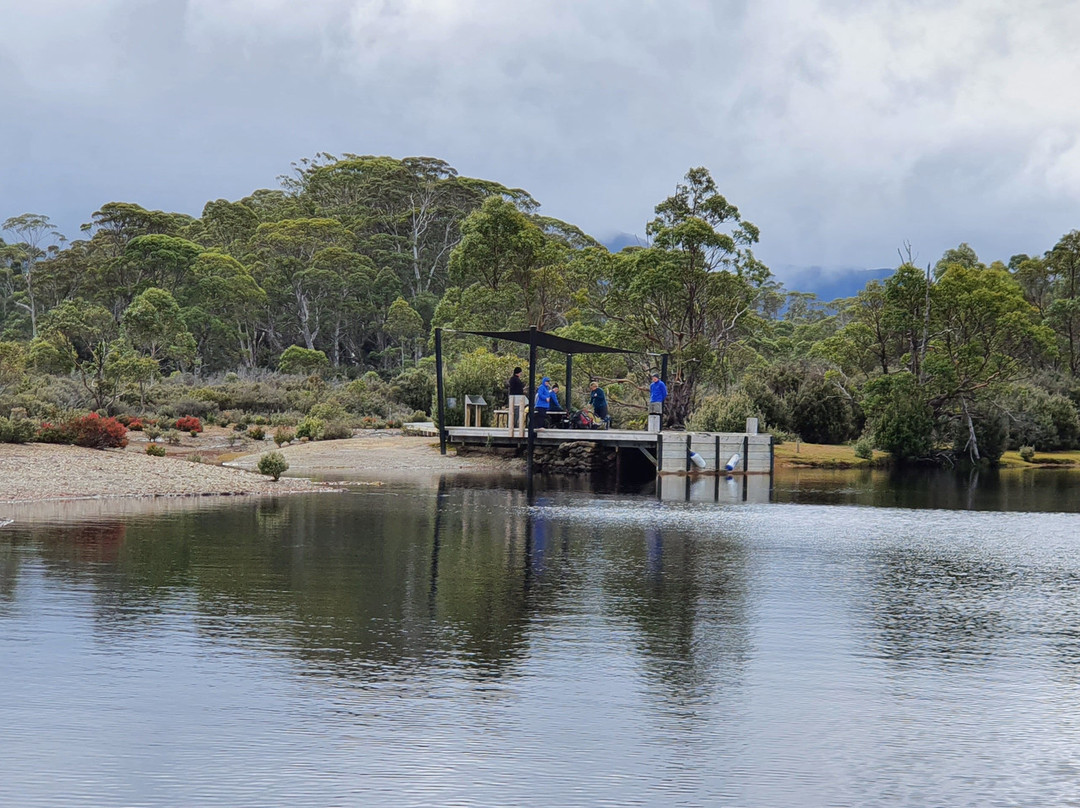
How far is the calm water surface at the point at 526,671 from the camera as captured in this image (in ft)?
18.2

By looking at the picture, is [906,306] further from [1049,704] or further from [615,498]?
[1049,704]

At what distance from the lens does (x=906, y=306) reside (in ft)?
125

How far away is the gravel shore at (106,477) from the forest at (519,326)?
424 centimetres

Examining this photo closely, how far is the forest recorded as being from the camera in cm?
3700

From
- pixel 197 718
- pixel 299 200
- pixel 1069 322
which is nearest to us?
pixel 197 718

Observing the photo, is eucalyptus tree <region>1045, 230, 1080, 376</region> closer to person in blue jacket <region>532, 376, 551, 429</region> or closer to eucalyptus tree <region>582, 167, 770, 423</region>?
eucalyptus tree <region>582, 167, 770, 423</region>

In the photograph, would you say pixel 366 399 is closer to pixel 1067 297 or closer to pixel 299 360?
pixel 299 360

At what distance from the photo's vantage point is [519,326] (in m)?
48.7

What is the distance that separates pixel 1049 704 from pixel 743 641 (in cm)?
221

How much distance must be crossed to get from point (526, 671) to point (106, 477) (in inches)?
569

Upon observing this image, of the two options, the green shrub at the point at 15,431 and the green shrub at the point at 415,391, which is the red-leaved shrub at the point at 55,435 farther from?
the green shrub at the point at 415,391

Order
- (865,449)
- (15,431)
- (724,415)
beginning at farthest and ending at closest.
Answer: (865,449) → (724,415) → (15,431)

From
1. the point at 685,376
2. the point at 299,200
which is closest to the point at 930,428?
the point at 685,376

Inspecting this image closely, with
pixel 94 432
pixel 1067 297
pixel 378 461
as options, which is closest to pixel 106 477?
pixel 94 432
